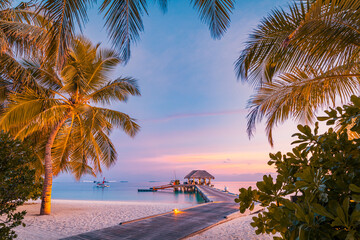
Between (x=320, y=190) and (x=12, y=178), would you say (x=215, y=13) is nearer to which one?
(x=320, y=190)

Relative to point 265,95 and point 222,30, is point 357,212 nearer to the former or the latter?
point 222,30

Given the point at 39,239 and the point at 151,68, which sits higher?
the point at 151,68

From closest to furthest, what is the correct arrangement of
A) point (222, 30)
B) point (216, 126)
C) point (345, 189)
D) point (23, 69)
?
1. point (345, 189)
2. point (222, 30)
3. point (23, 69)
4. point (216, 126)

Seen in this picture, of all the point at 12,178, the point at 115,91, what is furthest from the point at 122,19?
the point at 115,91

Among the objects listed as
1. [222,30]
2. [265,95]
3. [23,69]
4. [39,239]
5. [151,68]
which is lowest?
[39,239]

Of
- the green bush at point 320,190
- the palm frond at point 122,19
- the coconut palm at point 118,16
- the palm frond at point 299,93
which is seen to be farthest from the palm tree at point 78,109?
the green bush at point 320,190

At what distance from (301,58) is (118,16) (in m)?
3.19

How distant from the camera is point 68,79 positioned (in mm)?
8719

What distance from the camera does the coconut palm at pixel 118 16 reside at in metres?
3.24

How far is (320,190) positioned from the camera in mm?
741

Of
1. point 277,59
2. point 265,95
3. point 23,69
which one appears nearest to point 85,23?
point 277,59

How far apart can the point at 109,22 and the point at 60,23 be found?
707mm

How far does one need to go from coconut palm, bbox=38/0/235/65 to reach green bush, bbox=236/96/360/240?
275 cm

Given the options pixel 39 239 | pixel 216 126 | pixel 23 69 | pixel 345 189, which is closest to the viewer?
pixel 345 189
